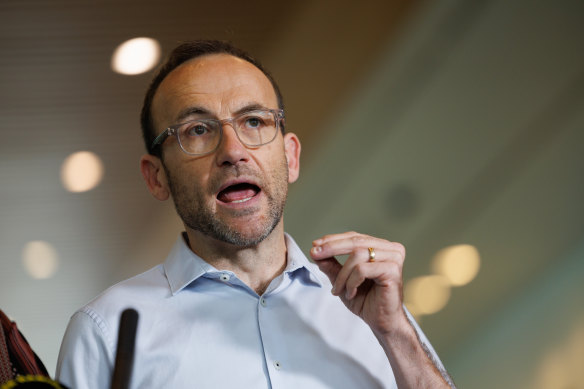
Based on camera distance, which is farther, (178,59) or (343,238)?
(178,59)

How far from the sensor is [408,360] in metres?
1.17

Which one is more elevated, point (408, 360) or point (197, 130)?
point (197, 130)

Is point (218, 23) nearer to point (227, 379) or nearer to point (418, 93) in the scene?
point (418, 93)

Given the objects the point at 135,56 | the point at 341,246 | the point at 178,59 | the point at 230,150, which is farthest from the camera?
the point at 135,56

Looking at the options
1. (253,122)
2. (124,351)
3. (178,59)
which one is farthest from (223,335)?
(124,351)

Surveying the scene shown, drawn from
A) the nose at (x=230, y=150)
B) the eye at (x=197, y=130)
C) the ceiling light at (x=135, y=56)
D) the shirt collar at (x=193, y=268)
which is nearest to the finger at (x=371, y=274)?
the shirt collar at (x=193, y=268)

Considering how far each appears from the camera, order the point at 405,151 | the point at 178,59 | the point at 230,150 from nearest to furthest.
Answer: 1. the point at 230,150
2. the point at 178,59
3. the point at 405,151

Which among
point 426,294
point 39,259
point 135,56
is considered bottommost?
point 39,259

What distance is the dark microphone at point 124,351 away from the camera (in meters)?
0.46

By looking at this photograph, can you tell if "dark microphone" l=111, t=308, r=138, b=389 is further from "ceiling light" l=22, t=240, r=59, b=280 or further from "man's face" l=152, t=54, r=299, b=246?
"ceiling light" l=22, t=240, r=59, b=280

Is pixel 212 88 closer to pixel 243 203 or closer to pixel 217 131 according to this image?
pixel 217 131

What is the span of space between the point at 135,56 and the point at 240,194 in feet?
5.58

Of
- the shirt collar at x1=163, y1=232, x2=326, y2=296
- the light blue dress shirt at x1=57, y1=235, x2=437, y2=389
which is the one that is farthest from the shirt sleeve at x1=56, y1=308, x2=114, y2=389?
the shirt collar at x1=163, y1=232, x2=326, y2=296

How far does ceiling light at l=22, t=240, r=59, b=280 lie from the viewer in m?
2.82
